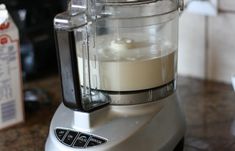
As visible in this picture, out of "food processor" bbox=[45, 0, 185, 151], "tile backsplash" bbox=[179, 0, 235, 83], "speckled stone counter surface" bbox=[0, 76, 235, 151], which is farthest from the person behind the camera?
"tile backsplash" bbox=[179, 0, 235, 83]

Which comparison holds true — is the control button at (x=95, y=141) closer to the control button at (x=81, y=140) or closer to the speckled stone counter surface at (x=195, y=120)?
the control button at (x=81, y=140)

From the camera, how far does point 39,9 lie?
121 centimetres

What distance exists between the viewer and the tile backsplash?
1129 mm

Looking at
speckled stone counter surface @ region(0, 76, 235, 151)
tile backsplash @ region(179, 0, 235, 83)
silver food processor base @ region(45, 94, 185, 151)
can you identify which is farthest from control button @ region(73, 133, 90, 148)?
tile backsplash @ region(179, 0, 235, 83)

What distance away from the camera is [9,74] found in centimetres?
95

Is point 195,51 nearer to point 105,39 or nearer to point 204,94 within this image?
point 204,94

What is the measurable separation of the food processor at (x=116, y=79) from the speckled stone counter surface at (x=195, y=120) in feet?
0.27

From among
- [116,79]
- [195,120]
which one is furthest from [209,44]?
[116,79]

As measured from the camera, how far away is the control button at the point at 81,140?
2.45 feet

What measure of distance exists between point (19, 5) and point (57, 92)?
22 cm

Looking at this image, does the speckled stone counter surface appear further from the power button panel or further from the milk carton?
the power button panel

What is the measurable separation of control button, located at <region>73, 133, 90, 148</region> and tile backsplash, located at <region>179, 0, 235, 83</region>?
0.50 m

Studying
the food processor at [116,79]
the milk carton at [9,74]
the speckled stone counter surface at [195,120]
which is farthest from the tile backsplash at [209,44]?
the milk carton at [9,74]

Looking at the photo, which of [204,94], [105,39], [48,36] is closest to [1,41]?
[105,39]
